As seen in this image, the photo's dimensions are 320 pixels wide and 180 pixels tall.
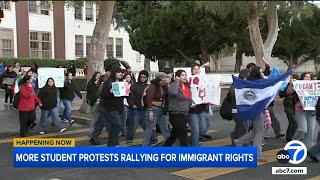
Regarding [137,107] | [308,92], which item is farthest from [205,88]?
[308,92]

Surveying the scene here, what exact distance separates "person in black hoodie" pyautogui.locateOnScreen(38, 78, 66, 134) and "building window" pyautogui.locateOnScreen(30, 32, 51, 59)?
25.7 m

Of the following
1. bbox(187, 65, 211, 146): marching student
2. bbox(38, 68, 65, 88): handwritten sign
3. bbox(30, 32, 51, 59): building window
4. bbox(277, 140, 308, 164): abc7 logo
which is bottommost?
bbox(277, 140, 308, 164): abc7 logo

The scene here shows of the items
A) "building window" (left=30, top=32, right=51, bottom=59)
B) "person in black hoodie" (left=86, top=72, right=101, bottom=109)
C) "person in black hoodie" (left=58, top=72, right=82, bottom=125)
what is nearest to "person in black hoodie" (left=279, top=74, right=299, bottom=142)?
"person in black hoodie" (left=86, top=72, right=101, bottom=109)

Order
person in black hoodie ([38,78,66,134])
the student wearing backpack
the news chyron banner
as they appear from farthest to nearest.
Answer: person in black hoodie ([38,78,66,134]), the student wearing backpack, the news chyron banner

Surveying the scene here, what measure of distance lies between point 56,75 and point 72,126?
1.71 metres

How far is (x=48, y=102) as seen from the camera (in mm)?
10617

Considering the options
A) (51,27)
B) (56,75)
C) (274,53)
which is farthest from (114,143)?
(51,27)

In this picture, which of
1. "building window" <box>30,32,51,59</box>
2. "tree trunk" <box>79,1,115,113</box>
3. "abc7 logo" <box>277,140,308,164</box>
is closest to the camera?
"abc7 logo" <box>277,140,308,164</box>

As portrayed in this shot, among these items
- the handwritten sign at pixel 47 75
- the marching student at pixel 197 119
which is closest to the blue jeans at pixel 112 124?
the marching student at pixel 197 119

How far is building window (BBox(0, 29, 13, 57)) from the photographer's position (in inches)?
1300

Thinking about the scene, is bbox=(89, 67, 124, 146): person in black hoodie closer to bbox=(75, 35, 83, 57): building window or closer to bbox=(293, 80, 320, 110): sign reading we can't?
bbox=(293, 80, 320, 110): sign reading we can't

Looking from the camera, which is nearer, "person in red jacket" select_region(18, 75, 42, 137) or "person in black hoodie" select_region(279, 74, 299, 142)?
"person in black hoodie" select_region(279, 74, 299, 142)

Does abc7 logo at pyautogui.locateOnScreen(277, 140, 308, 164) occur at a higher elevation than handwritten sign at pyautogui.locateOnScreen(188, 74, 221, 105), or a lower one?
lower

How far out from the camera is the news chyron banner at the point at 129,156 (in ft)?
20.6
